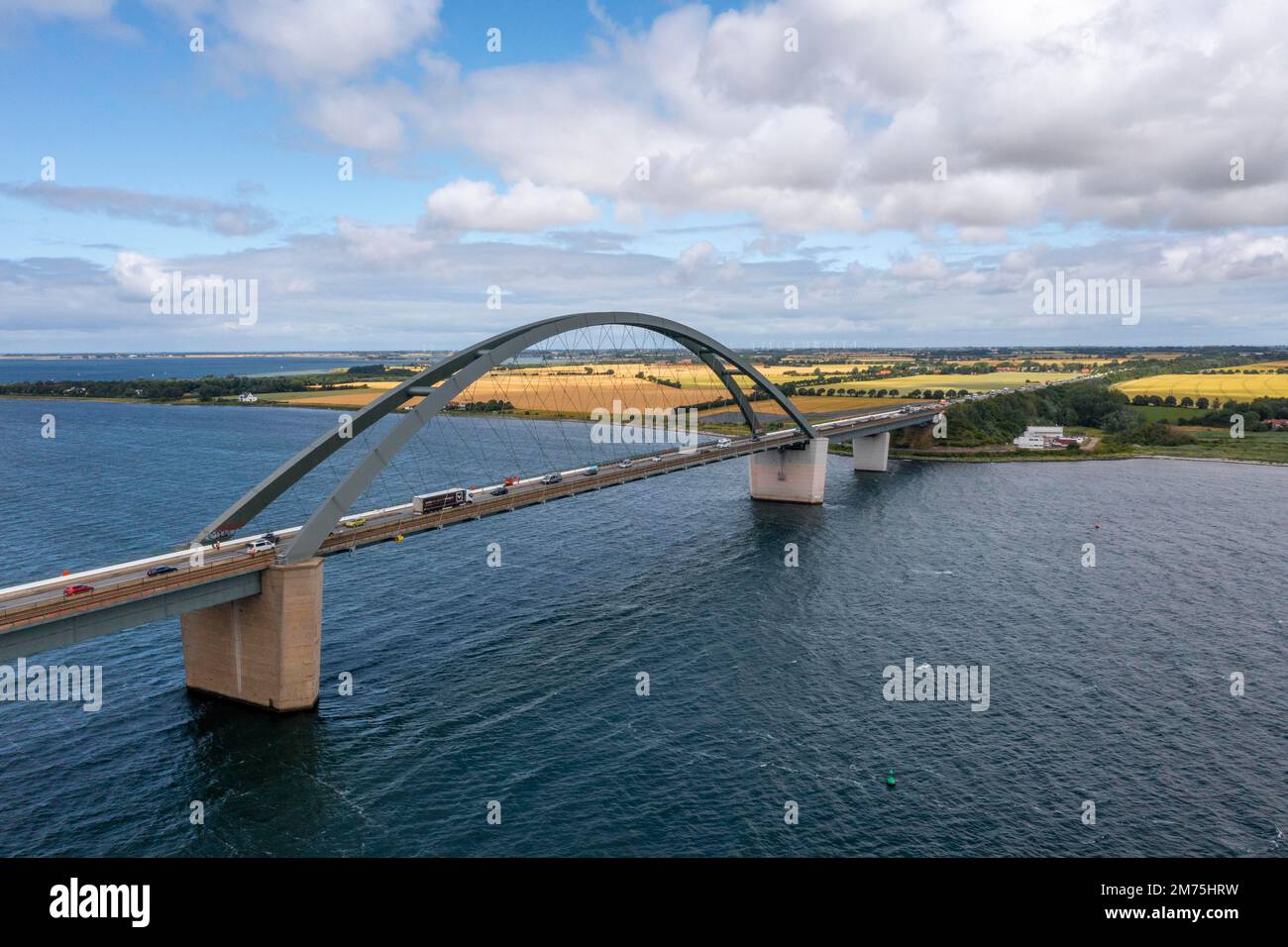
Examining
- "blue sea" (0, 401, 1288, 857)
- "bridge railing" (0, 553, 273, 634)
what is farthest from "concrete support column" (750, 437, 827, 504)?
"bridge railing" (0, 553, 273, 634)

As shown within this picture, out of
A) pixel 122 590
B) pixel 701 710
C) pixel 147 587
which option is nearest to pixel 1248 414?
pixel 701 710

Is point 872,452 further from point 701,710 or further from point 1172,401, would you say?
point 1172,401

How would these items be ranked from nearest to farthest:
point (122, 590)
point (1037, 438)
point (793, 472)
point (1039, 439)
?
point (122, 590), point (793, 472), point (1039, 439), point (1037, 438)

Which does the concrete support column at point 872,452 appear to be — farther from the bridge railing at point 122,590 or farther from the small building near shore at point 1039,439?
the bridge railing at point 122,590
